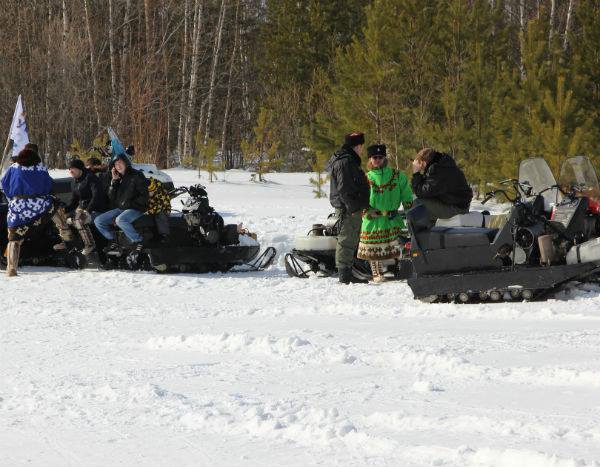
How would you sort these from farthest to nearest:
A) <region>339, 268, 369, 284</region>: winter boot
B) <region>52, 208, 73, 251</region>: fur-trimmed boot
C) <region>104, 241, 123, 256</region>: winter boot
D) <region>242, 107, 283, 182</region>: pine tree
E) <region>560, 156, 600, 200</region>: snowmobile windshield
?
<region>242, 107, 283, 182</region>: pine tree, <region>52, 208, 73, 251</region>: fur-trimmed boot, <region>104, 241, 123, 256</region>: winter boot, <region>339, 268, 369, 284</region>: winter boot, <region>560, 156, 600, 200</region>: snowmobile windshield

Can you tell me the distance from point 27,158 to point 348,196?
3.83 metres

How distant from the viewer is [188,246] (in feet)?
35.4

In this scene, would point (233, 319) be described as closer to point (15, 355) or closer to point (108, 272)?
point (15, 355)

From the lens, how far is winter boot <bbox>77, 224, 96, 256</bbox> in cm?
1101

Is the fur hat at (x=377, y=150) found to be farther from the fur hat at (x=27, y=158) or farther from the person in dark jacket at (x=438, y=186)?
the fur hat at (x=27, y=158)

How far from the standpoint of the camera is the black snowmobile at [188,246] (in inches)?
422

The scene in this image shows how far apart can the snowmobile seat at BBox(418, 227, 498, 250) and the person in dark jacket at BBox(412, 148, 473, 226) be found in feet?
0.69

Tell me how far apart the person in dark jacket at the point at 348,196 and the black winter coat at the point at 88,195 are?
3061mm

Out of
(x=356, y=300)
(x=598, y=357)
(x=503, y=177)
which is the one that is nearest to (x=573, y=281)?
(x=356, y=300)

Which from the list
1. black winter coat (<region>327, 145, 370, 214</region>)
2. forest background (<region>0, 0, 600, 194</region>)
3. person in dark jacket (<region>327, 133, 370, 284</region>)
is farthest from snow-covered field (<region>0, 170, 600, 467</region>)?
forest background (<region>0, 0, 600, 194</region>)

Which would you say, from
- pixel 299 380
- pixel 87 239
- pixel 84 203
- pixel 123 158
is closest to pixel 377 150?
pixel 123 158

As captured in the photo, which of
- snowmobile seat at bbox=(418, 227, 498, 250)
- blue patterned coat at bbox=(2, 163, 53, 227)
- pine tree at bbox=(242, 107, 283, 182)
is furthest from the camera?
pine tree at bbox=(242, 107, 283, 182)

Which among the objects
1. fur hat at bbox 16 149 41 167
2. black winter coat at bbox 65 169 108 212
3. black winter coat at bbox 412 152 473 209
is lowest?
black winter coat at bbox 65 169 108 212

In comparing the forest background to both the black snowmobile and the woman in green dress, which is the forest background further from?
the woman in green dress
